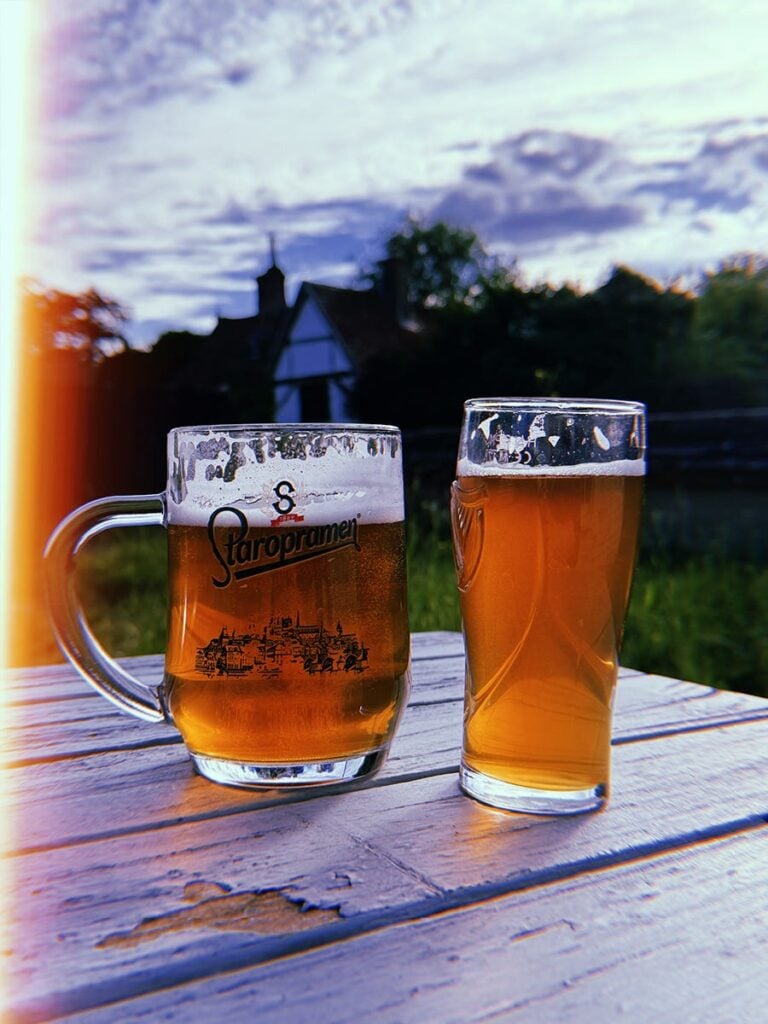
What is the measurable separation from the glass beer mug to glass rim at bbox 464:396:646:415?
11 centimetres

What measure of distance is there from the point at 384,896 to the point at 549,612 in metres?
0.33

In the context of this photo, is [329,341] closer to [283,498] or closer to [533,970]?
[283,498]

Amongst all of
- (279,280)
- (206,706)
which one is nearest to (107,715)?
(206,706)

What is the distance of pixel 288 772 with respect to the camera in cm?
102

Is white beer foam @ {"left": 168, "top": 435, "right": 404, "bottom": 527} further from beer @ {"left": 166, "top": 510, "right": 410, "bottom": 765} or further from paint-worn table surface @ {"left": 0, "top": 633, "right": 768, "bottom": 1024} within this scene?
paint-worn table surface @ {"left": 0, "top": 633, "right": 768, "bottom": 1024}

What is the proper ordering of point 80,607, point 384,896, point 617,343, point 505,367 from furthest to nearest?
point 505,367, point 617,343, point 80,607, point 384,896

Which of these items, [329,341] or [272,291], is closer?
[329,341]

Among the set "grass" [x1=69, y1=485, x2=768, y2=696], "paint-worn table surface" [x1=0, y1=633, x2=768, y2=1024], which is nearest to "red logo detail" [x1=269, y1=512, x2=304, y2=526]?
"paint-worn table surface" [x1=0, y1=633, x2=768, y2=1024]

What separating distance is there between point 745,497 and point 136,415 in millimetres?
8850

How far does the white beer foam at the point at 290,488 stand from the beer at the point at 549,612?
11 centimetres

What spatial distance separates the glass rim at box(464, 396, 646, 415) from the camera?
1.00 metres

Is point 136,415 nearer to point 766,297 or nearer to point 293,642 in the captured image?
point 766,297

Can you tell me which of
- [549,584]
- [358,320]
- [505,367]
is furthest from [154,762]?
[358,320]

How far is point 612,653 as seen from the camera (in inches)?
41.0
